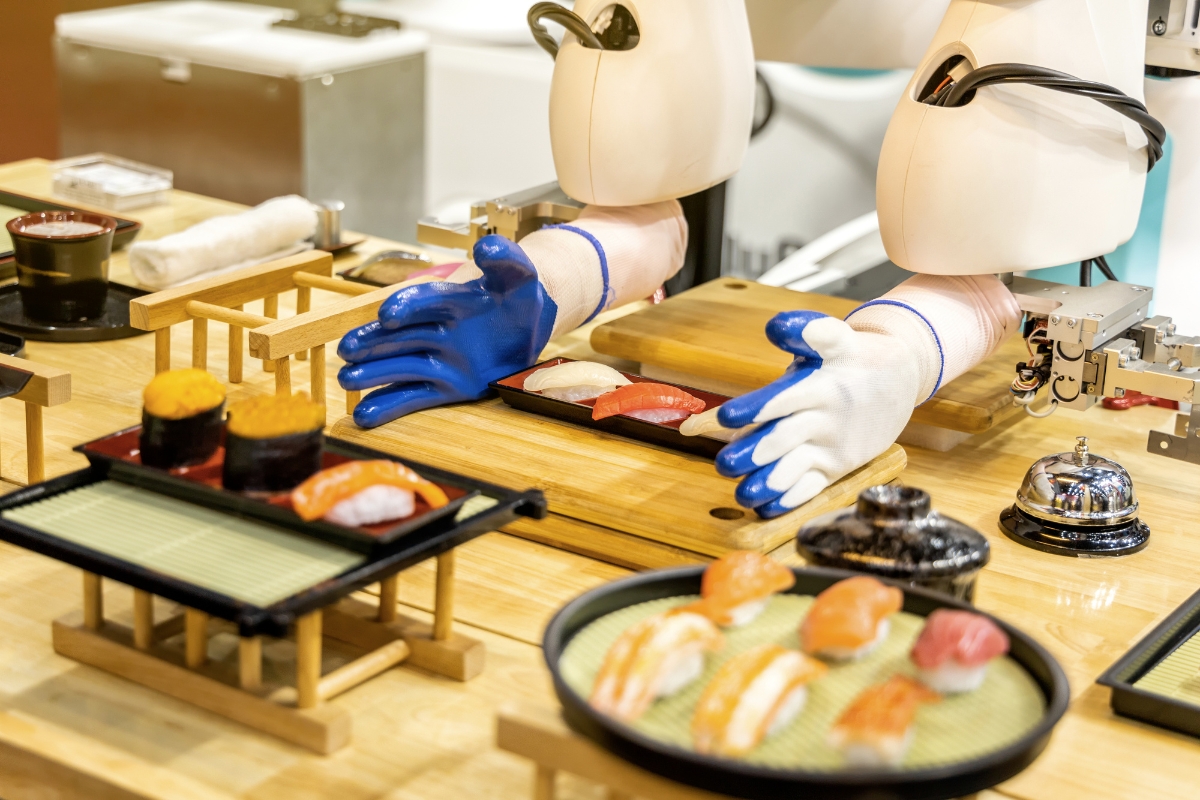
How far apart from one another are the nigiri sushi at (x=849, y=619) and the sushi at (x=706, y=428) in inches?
15.4

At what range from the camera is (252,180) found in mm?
2592

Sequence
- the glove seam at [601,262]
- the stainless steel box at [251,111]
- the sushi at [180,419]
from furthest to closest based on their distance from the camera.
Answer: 1. the stainless steel box at [251,111]
2. the glove seam at [601,262]
3. the sushi at [180,419]

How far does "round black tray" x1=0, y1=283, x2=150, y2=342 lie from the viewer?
5.12 ft

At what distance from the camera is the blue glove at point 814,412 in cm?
109

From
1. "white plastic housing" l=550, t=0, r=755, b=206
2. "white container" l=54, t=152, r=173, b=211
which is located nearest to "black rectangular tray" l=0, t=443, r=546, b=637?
"white plastic housing" l=550, t=0, r=755, b=206

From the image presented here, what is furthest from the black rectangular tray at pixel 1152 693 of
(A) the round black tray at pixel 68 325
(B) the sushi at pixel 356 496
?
(A) the round black tray at pixel 68 325

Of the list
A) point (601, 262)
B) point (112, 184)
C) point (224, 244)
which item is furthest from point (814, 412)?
point (112, 184)

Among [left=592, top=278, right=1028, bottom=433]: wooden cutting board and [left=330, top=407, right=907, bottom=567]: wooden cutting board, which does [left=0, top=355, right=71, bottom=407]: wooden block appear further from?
[left=592, top=278, right=1028, bottom=433]: wooden cutting board

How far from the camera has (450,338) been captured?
1.30 metres

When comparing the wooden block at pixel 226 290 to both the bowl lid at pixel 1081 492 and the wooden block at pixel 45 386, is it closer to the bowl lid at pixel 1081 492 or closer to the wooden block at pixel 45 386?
the wooden block at pixel 45 386

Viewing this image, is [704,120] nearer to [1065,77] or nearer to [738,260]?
[1065,77]

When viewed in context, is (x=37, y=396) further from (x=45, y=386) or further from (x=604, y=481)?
(x=604, y=481)

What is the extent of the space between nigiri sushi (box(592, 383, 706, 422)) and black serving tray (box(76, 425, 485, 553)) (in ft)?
1.04

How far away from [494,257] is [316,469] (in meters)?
0.39
